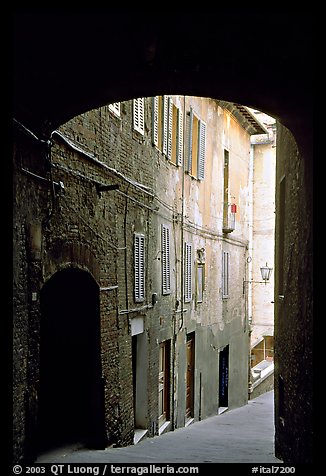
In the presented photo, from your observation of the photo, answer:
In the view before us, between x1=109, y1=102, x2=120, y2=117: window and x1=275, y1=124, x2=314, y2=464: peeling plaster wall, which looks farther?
x1=109, y1=102, x2=120, y2=117: window

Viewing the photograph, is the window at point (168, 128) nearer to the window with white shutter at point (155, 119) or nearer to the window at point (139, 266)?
the window with white shutter at point (155, 119)

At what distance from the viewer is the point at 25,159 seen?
6.05 metres

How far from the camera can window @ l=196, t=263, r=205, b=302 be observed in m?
15.3

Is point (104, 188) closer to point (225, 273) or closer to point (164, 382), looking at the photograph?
point (164, 382)

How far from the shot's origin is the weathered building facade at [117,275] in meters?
6.43

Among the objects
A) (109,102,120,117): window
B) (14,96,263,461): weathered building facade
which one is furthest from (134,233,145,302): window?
(109,102,120,117): window

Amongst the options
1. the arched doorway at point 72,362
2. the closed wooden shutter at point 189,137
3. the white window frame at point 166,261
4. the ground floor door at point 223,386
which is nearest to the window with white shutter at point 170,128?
the closed wooden shutter at point 189,137

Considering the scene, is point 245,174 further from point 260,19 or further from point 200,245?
point 260,19

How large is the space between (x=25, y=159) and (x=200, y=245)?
9929 millimetres

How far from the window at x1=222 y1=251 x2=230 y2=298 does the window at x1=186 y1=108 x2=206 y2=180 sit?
11.3 feet

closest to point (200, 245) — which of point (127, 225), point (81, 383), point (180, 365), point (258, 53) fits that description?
point (180, 365)

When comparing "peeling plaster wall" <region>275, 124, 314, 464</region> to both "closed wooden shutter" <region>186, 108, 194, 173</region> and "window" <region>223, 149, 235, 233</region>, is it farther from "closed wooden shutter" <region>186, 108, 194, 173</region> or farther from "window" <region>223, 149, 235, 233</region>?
"window" <region>223, 149, 235, 233</region>

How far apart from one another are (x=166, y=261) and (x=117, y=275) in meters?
3.30

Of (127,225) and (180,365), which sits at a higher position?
(127,225)
